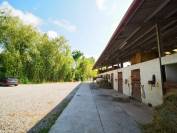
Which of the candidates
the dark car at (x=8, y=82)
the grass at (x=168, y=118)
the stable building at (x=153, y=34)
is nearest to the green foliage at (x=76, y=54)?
the dark car at (x=8, y=82)

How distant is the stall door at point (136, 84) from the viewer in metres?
9.82

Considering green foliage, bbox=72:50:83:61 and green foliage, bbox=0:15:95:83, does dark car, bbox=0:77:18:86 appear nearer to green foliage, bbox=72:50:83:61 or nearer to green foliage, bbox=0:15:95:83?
green foliage, bbox=0:15:95:83

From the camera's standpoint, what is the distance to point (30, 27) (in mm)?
39625

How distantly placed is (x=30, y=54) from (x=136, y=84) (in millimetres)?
33480

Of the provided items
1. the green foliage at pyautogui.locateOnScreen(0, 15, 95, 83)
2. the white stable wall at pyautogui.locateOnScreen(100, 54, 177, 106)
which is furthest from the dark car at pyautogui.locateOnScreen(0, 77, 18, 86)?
the white stable wall at pyautogui.locateOnScreen(100, 54, 177, 106)

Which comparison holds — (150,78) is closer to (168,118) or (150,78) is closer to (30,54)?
(168,118)

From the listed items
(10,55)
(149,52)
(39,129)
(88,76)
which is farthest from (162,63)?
(88,76)

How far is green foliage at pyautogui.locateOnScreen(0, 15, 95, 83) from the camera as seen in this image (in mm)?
→ 36500

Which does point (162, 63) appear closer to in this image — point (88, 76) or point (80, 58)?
point (88, 76)

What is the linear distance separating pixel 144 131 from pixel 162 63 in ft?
9.74

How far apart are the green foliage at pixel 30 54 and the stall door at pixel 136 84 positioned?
29.5 meters

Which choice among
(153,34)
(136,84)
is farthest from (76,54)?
(153,34)

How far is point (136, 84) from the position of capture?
10211mm

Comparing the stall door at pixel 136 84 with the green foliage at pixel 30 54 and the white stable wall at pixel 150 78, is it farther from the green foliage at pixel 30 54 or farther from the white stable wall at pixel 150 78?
the green foliage at pixel 30 54
